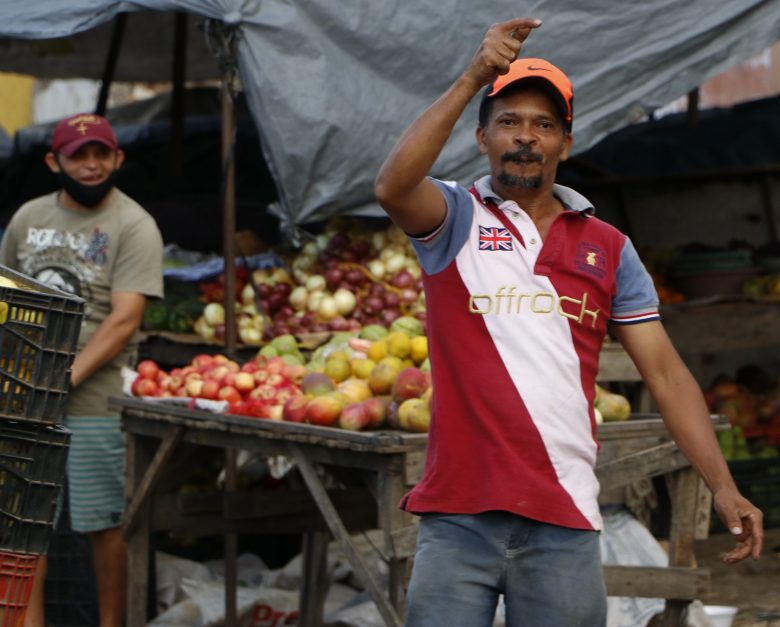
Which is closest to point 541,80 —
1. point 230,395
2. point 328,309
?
point 230,395

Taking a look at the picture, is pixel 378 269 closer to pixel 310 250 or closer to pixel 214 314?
pixel 310 250

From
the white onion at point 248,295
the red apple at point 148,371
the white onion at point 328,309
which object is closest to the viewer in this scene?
the red apple at point 148,371

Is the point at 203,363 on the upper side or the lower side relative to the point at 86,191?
lower

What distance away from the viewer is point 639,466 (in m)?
4.88

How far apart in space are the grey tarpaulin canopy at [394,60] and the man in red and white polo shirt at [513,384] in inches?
120

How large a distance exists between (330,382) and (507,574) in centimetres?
223

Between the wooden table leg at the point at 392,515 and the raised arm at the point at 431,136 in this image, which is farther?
the wooden table leg at the point at 392,515

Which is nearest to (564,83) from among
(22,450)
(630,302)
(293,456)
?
(630,302)

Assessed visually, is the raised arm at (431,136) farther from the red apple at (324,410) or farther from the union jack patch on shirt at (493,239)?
the red apple at (324,410)

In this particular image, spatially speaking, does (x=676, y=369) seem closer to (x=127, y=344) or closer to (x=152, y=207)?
(x=127, y=344)

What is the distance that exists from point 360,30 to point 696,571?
2.98 meters

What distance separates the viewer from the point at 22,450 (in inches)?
128

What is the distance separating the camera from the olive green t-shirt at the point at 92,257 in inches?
228

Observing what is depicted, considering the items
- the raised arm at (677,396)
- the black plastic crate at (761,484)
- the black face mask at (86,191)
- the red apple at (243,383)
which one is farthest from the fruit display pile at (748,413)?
the raised arm at (677,396)
